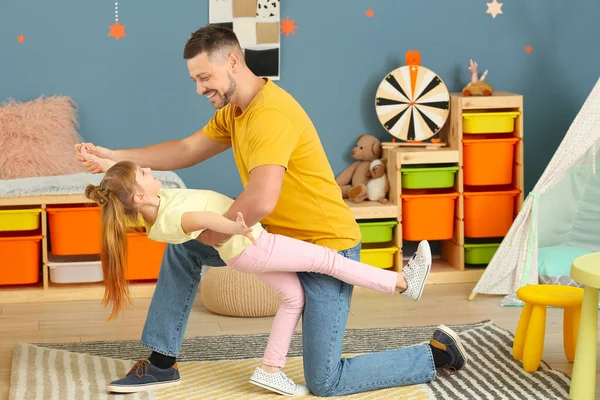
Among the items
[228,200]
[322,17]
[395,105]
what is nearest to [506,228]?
[395,105]

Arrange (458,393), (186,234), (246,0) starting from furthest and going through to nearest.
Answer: (246,0) < (458,393) < (186,234)

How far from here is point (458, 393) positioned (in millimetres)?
2611

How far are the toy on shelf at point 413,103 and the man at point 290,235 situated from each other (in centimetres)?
146

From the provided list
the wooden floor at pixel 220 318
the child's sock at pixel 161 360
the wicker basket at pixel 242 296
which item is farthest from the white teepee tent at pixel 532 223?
the child's sock at pixel 161 360

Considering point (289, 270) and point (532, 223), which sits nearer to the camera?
point (289, 270)

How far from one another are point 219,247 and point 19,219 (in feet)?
4.98

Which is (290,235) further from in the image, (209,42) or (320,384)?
(209,42)

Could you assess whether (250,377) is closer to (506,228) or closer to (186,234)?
(186,234)

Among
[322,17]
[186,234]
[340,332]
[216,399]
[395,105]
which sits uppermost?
[322,17]

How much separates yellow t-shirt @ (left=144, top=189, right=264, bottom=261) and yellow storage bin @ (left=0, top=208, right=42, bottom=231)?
1.33 meters

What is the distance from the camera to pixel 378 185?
4.02 metres

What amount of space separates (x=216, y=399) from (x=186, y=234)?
499 millimetres

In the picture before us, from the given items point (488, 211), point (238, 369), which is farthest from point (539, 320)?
point (488, 211)

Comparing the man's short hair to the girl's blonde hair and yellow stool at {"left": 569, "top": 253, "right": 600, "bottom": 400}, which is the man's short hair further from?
yellow stool at {"left": 569, "top": 253, "right": 600, "bottom": 400}
